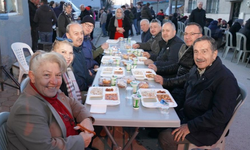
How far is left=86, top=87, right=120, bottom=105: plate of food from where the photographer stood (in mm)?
1927

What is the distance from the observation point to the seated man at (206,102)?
1.75m

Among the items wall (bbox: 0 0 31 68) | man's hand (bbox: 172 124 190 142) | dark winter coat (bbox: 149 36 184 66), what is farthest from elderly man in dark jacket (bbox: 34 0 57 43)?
man's hand (bbox: 172 124 190 142)

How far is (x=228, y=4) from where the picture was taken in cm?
1397

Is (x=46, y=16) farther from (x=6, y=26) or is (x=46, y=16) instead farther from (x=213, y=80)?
(x=213, y=80)

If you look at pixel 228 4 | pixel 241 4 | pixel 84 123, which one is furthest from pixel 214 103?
pixel 228 4

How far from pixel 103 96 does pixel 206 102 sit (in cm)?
96

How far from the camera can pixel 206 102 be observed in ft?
6.16

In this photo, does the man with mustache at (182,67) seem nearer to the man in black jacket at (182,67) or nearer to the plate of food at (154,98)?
the man in black jacket at (182,67)

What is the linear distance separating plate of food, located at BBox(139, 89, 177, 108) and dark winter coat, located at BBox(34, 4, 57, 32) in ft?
16.5

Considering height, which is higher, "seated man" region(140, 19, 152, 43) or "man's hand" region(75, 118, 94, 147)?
"seated man" region(140, 19, 152, 43)

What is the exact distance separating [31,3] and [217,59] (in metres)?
6.33

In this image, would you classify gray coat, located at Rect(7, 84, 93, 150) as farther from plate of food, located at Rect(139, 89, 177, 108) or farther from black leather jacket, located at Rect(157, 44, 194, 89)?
black leather jacket, located at Rect(157, 44, 194, 89)

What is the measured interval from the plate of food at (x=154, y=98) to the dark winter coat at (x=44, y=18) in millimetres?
5022

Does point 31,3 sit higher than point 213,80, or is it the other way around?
point 31,3
